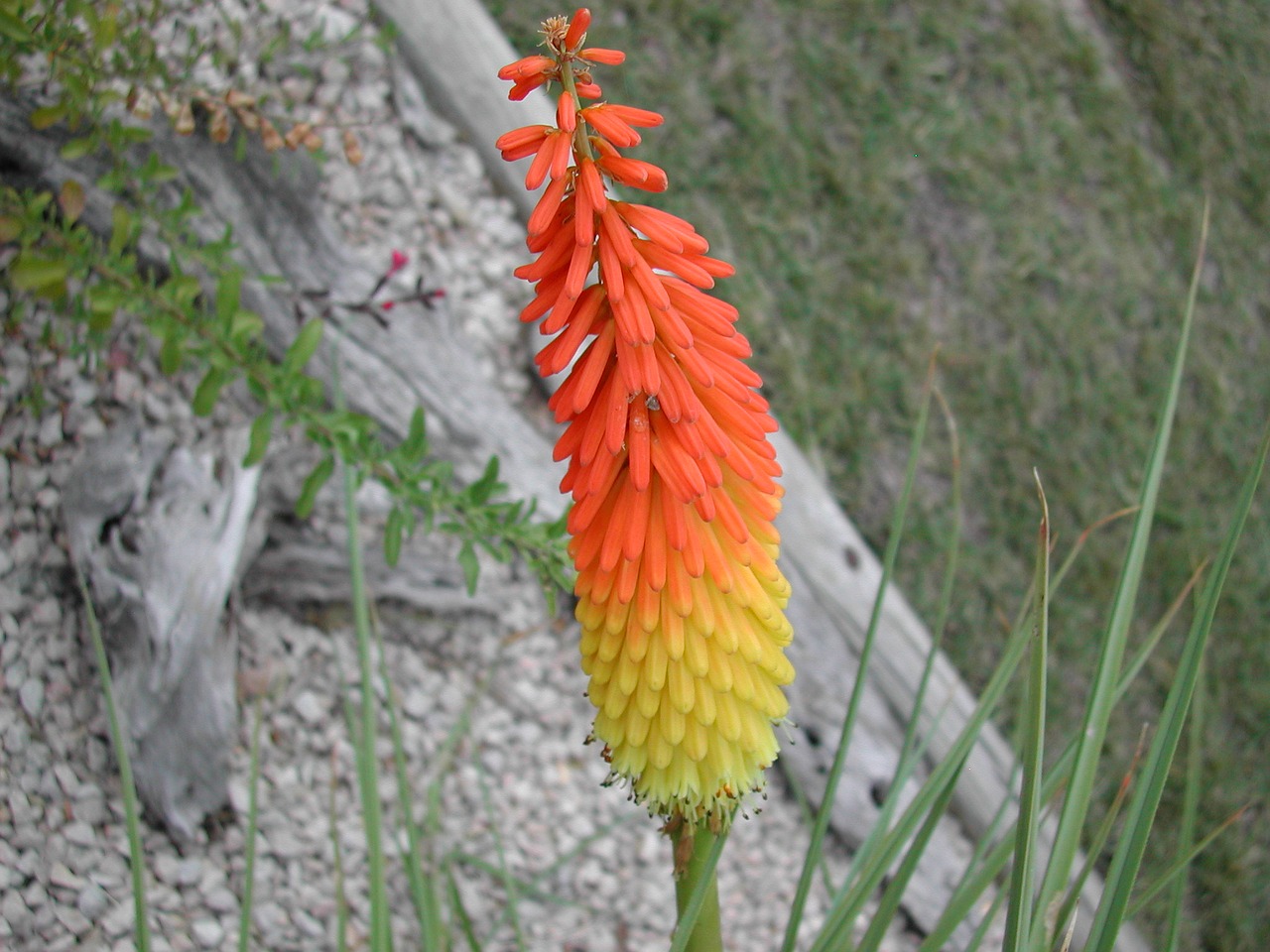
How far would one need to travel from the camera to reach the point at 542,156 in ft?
3.71

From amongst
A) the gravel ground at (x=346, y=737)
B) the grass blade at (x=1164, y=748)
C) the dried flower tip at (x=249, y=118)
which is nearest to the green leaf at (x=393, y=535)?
the gravel ground at (x=346, y=737)

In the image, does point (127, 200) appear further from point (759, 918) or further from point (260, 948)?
point (759, 918)

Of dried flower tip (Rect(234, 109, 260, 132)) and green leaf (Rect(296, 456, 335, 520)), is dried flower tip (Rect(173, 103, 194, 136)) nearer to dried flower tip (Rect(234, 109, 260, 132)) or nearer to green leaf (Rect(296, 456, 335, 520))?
dried flower tip (Rect(234, 109, 260, 132))

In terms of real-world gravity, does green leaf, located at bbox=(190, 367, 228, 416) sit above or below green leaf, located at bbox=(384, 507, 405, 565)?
above

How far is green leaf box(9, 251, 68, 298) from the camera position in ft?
5.66

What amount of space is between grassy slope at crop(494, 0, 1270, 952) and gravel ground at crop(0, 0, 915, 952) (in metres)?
0.84

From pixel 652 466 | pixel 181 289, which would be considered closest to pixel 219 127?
pixel 181 289

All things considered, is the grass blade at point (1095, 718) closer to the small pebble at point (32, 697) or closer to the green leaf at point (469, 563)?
the green leaf at point (469, 563)

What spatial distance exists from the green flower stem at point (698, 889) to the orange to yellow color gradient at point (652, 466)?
0.03 meters

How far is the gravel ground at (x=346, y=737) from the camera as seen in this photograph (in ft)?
6.51

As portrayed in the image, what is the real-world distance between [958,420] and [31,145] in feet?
9.54

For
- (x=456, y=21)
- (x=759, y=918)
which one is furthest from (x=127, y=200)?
(x=759, y=918)

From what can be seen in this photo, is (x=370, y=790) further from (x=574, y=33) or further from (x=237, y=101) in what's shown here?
(x=237, y=101)

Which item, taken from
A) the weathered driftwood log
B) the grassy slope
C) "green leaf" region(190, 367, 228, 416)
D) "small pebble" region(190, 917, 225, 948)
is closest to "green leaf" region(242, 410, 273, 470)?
"green leaf" region(190, 367, 228, 416)
